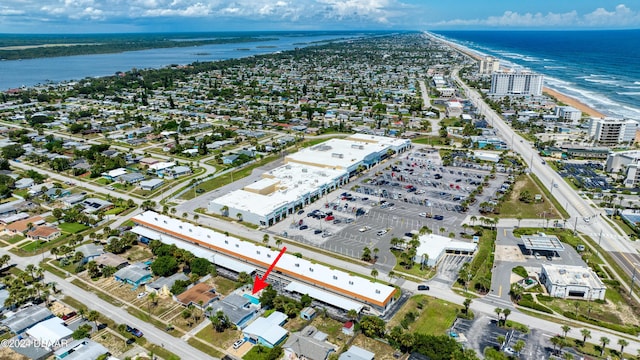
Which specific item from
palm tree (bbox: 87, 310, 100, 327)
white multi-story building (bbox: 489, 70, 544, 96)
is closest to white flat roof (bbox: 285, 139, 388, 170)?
palm tree (bbox: 87, 310, 100, 327)

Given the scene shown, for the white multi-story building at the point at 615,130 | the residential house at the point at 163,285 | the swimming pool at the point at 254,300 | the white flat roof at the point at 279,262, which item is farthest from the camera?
the white multi-story building at the point at 615,130

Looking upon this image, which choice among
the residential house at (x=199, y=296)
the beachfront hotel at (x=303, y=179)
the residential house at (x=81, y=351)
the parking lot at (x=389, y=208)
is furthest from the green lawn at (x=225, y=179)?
the residential house at (x=81, y=351)

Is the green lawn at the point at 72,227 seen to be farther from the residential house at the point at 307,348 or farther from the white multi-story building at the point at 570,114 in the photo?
the white multi-story building at the point at 570,114

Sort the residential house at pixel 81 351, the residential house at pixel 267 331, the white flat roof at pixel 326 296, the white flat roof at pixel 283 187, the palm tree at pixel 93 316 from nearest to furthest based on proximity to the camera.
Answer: the residential house at pixel 81 351
the residential house at pixel 267 331
the palm tree at pixel 93 316
the white flat roof at pixel 326 296
the white flat roof at pixel 283 187

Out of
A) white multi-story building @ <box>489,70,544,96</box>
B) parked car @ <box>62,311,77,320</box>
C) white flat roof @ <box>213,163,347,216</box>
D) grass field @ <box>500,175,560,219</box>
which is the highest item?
white multi-story building @ <box>489,70,544,96</box>

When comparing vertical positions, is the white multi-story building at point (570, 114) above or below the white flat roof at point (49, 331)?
above

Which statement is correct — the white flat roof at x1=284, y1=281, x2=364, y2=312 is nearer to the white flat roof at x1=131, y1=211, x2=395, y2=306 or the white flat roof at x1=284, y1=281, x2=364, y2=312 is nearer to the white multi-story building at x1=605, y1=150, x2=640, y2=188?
the white flat roof at x1=131, y1=211, x2=395, y2=306

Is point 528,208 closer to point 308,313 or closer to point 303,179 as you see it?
point 303,179
